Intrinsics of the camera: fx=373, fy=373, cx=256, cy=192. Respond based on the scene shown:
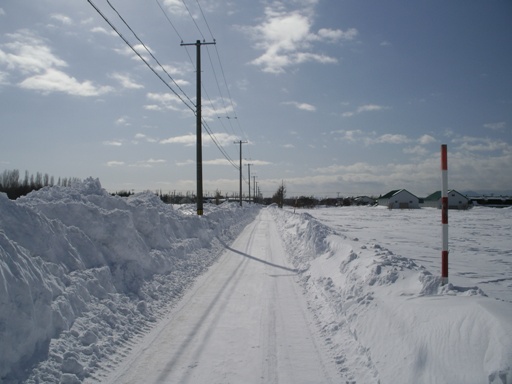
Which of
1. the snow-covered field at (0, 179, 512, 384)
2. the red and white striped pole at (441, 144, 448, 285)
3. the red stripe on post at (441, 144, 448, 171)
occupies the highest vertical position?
the red stripe on post at (441, 144, 448, 171)

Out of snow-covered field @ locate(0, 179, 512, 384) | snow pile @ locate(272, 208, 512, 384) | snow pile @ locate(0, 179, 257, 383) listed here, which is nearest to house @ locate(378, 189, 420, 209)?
snow-covered field @ locate(0, 179, 512, 384)

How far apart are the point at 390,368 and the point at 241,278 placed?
6.11 metres

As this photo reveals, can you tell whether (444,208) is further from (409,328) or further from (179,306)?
(179,306)

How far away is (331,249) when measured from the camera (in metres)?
11.3

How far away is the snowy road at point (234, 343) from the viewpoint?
14.8ft

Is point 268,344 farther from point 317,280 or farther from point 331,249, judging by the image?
point 331,249

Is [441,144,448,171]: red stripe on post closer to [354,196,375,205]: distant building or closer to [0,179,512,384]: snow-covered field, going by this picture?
[0,179,512,384]: snow-covered field

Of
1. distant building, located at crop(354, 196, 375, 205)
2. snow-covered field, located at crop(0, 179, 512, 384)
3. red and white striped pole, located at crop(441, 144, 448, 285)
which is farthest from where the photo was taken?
distant building, located at crop(354, 196, 375, 205)

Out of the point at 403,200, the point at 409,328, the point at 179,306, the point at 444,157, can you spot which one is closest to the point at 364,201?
the point at 403,200

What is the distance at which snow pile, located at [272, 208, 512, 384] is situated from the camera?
3.42 meters

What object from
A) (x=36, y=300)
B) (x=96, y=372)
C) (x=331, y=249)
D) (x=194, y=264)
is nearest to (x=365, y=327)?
(x=96, y=372)

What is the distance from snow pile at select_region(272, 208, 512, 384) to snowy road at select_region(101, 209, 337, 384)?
1.30ft

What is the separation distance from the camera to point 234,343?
214 inches

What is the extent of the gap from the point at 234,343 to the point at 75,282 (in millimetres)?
2980
